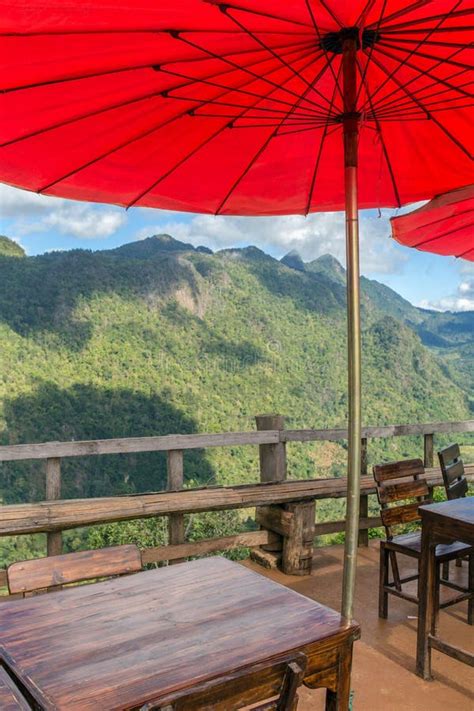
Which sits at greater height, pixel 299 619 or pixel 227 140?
pixel 227 140

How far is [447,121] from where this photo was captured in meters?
2.16

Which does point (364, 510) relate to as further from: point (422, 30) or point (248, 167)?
point (422, 30)

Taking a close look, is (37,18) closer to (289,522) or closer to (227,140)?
(227,140)

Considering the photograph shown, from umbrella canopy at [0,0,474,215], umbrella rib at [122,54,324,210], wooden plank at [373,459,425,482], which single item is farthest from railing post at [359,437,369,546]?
umbrella rib at [122,54,324,210]

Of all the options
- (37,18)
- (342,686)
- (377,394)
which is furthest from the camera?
(377,394)

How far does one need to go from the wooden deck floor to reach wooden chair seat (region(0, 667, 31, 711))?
4.78 feet

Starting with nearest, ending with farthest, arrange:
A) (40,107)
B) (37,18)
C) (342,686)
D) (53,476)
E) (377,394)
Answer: (37,18), (342,686), (40,107), (53,476), (377,394)

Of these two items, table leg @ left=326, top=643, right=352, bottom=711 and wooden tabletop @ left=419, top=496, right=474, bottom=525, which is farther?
wooden tabletop @ left=419, top=496, right=474, bottom=525

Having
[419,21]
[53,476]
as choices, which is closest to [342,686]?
[419,21]

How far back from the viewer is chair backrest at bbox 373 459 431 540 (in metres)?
3.02

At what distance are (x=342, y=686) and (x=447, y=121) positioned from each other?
1865 mm

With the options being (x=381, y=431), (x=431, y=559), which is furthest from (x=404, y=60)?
(x=381, y=431)

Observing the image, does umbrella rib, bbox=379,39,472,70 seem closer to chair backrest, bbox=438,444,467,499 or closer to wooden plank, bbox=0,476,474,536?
chair backrest, bbox=438,444,467,499

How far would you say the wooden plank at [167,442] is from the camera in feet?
10.6
